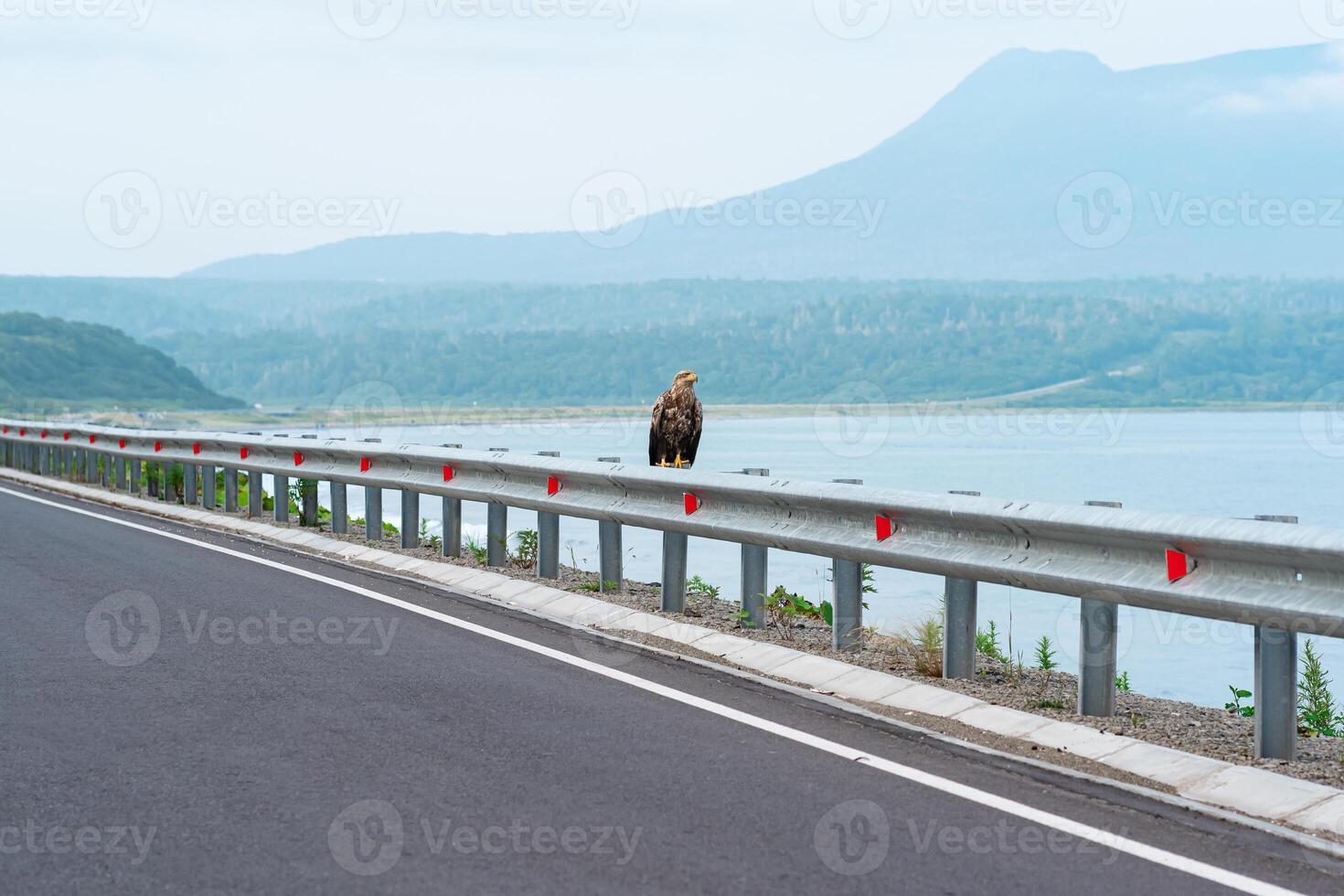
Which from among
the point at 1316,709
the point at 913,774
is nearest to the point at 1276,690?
the point at 913,774

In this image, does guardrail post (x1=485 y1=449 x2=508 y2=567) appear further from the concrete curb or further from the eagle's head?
the eagle's head

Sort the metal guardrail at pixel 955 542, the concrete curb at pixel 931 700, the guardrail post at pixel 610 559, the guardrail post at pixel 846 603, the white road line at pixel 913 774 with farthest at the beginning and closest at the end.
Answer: the guardrail post at pixel 610 559
the guardrail post at pixel 846 603
the metal guardrail at pixel 955 542
the concrete curb at pixel 931 700
the white road line at pixel 913 774

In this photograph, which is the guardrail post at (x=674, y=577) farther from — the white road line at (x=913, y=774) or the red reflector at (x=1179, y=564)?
the red reflector at (x=1179, y=564)

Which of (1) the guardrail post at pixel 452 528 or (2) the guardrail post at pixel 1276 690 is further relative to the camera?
(1) the guardrail post at pixel 452 528

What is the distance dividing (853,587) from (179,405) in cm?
16849

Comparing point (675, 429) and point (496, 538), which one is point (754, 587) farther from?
point (496, 538)

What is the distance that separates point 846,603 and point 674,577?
164 centimetres

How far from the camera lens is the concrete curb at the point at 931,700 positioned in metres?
5.87

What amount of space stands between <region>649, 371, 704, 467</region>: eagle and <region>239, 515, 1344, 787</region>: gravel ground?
197 cm

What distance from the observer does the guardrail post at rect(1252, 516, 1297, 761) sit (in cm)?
639

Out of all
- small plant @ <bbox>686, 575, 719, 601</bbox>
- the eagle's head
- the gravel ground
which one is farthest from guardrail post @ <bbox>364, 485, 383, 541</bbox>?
the gravel ground

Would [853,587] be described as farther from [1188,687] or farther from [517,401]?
[517,401]

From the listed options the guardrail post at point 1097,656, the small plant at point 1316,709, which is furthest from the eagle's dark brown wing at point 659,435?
the guardrail post at point 1097,656

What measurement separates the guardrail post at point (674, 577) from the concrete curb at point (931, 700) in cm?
23
